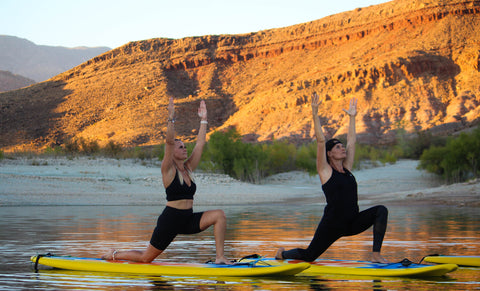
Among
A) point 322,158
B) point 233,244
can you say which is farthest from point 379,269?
point 233,244

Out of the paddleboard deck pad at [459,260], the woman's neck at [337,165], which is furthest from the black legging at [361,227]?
the paddleboard deck pad at [459,260]

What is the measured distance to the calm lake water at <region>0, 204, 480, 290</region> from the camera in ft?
24.3

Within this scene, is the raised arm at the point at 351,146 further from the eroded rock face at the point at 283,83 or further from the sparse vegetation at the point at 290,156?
the eroded rock face at the point at 283,83

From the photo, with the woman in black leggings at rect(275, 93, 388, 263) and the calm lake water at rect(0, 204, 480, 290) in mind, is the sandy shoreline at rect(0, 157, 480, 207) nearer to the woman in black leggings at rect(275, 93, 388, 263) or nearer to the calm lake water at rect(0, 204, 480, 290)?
the calm lake water at rect(0, 204, 480, 290)

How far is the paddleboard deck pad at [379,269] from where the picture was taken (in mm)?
7801

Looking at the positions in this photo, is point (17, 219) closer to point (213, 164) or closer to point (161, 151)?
point (213, 164)

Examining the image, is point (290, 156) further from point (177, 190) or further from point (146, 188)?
point (177, 190)

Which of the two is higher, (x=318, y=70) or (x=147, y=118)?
(x=318, y=70)

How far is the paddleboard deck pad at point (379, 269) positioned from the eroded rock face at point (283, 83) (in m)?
63.3

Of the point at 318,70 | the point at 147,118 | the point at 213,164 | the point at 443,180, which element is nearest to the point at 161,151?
the point at 213,164

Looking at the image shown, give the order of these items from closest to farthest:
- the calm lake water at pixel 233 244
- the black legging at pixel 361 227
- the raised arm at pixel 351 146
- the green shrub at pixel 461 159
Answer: the calm lake water at pixel 233 244 → the black legging at pixel 361 227 → the raised arm at pixel 351 146 → the green shrub at pixel 461 159

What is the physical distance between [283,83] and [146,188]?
64737 mm

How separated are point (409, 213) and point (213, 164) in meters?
27.3

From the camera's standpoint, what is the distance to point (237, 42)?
119062mm
